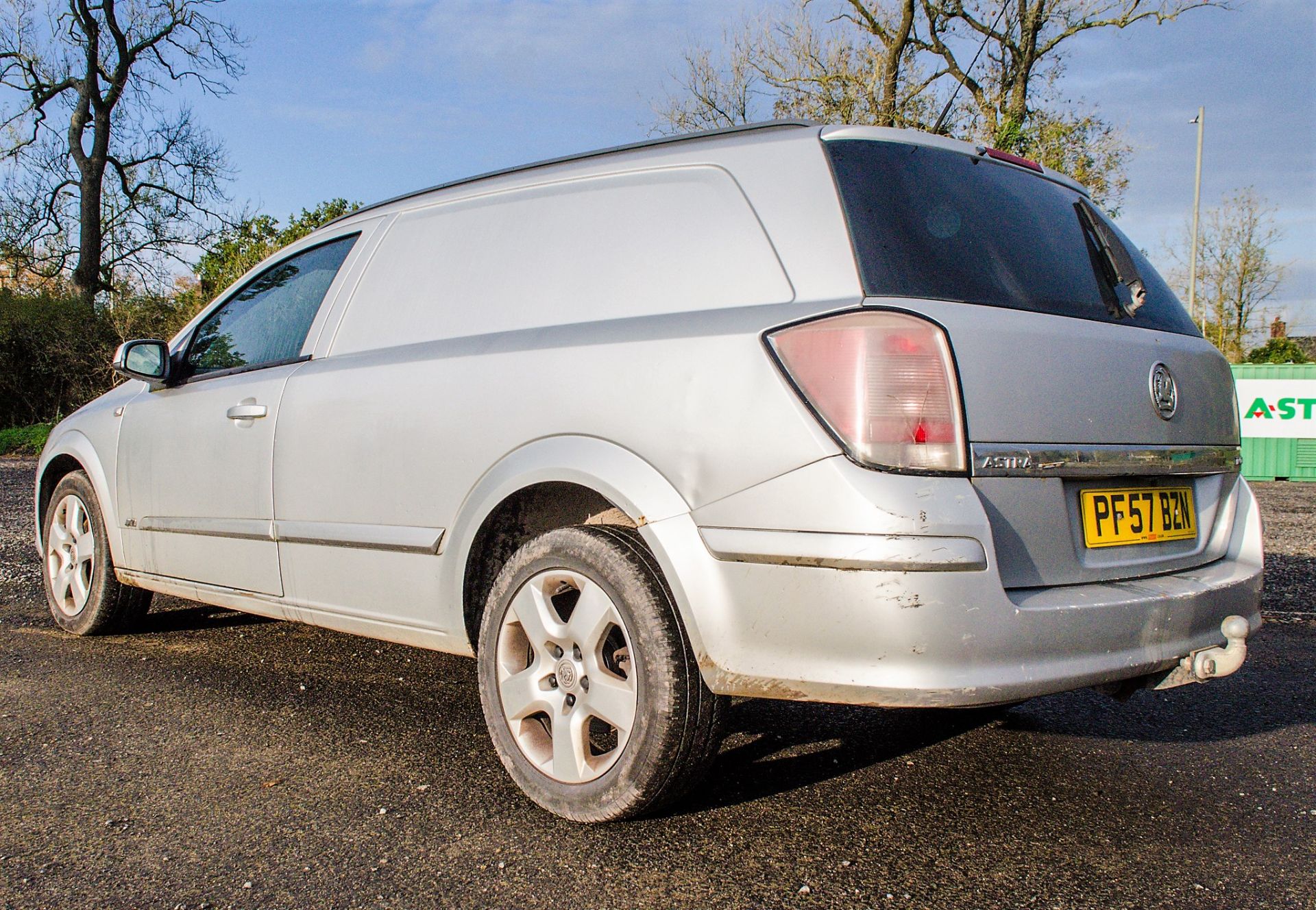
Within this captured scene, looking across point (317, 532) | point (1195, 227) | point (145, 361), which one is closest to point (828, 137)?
point (317, 532)

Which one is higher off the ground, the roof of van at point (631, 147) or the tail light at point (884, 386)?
the roof of van at point (631, 147)

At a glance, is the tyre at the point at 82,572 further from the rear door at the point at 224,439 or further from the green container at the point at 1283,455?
the green container at the point at 1283,455

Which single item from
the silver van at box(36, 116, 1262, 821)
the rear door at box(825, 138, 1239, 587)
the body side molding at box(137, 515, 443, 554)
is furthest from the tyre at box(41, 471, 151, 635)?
the rear door at box(825, 138, 1239, 587)

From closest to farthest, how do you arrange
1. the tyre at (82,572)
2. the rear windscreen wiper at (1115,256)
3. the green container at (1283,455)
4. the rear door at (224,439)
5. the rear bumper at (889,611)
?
the rear bumper at (889,611) < the rear windscreen wiper at (1115,256) < the rear door at (224,439) < the tyre at (82,572) < the green container at (1283,455)

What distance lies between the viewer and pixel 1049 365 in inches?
95.8

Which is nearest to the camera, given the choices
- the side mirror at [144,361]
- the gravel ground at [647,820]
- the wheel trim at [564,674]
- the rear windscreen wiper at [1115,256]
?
the gravel ground at [647,820]

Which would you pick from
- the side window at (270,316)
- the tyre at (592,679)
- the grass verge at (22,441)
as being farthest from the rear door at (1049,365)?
the grass verge at (22,441)

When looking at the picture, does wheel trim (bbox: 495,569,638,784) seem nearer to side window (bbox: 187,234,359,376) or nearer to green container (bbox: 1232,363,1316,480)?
side window (bbox: 187,234,359,376)

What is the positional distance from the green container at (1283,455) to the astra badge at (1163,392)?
52.3 feet

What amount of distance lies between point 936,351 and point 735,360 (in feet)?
1.42

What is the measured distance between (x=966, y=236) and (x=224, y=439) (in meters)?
2.68

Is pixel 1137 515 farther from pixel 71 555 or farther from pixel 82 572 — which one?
pixel 71 555

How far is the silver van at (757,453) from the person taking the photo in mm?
2230

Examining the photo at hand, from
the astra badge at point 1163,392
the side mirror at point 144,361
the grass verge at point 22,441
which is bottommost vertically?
the grass verge at point 22,441
